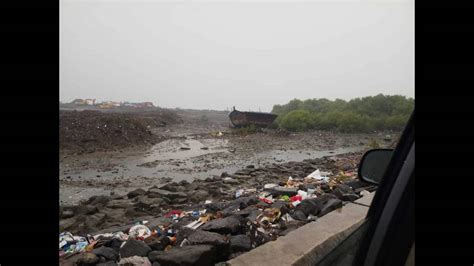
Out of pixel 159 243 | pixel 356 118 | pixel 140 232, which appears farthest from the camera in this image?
pixel 356 118

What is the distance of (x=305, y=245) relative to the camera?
3.35 m

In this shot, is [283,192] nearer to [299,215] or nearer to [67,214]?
[299,215]

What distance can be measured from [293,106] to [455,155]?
184 ft

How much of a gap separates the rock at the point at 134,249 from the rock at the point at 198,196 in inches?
148

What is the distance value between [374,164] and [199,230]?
3139mm

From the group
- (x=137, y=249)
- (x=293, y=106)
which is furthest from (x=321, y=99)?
(x=137, y=249)

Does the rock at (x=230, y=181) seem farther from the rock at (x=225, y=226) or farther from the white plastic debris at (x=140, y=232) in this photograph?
the rock at (x=225, y=226)

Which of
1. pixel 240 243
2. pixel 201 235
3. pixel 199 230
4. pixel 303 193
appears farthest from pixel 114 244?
pixel 303 193

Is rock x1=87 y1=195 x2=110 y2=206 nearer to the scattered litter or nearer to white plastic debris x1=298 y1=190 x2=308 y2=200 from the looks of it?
the scattered litter

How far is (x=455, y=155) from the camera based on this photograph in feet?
2.90

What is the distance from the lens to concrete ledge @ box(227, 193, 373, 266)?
304cm

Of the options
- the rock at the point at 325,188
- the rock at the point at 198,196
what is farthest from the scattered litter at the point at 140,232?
the rock at the point at 325,188

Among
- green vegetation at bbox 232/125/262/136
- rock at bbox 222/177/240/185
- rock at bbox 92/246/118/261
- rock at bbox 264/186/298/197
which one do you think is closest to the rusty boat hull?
green vegetation at bbox 232/125/262/136
